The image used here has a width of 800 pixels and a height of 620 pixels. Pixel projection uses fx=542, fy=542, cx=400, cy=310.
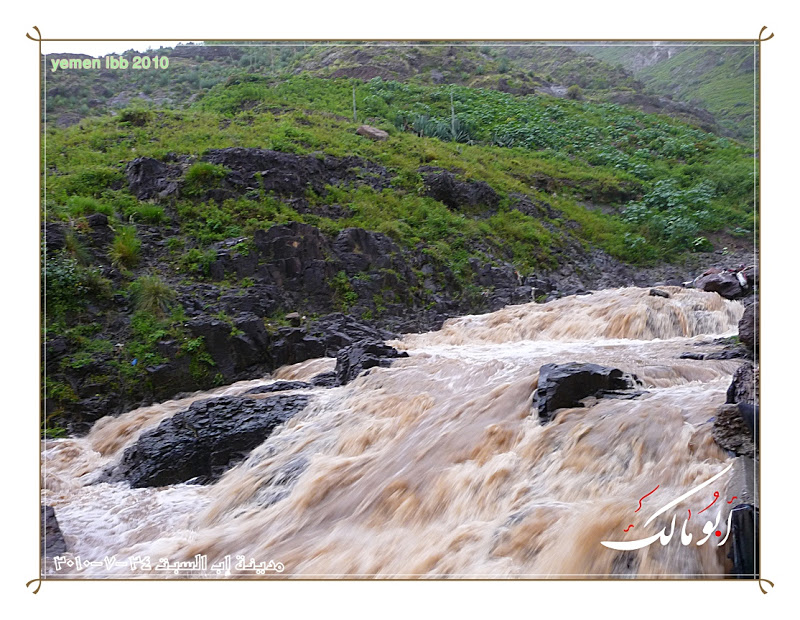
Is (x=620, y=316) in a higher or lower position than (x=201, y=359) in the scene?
higher

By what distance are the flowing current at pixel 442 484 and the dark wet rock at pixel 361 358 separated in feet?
0.76

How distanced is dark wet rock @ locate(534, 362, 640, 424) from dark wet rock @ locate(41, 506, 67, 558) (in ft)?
9.42

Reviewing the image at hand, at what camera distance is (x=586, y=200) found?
823 centimetres

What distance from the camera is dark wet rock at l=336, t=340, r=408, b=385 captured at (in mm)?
4676

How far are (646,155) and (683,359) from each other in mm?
5445

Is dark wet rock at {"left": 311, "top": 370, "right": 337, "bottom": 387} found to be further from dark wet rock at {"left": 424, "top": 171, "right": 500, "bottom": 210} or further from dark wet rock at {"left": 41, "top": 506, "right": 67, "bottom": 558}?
dark wet rock at {"left": 424, "top": 171, "right": 500, "bottom": 210}

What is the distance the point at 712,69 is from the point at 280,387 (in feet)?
13.8

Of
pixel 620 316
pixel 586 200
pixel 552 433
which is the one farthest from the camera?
pixel 586 200

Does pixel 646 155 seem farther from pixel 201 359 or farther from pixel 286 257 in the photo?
pixel 201 359

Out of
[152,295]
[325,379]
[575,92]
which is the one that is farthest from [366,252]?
[575,92]

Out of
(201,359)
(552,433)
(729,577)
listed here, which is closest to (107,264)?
(201,359)

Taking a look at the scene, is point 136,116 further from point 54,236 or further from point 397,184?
point 54,236

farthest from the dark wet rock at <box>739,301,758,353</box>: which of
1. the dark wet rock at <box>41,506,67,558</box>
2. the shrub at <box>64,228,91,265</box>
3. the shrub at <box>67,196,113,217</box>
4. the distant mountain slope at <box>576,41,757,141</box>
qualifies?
the shrub at <box>67,196,113,217</box>

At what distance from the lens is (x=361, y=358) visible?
15.6ft
